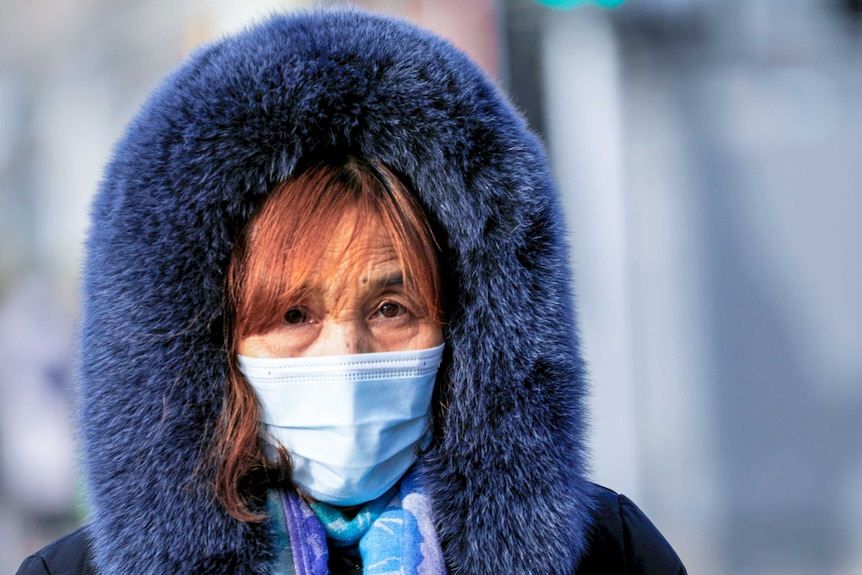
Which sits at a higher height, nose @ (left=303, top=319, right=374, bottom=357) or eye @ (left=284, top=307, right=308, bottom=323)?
eye @ (left=284, top=307, right=308, bottom=323)

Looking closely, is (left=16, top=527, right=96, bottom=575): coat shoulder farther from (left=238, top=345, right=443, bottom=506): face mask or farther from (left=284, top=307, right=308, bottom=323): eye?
Answer: (left=284, top=307, right=308, bottom=323): eye

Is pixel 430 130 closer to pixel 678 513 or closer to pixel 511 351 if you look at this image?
pixel 511 351

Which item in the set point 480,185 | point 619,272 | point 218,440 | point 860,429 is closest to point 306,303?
point 218,440

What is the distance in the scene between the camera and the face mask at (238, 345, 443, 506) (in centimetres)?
161

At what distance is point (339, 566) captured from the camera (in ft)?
5.51

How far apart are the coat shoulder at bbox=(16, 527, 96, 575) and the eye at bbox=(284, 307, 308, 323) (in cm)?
59

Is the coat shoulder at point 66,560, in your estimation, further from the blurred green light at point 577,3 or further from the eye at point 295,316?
the blurred green light at point 577,3

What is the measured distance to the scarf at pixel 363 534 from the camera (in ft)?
5.17

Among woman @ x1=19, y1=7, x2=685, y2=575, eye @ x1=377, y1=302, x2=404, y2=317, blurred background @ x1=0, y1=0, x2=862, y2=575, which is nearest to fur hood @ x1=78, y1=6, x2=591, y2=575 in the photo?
woman @ x1=19, y1=7, x2=685, y2=575

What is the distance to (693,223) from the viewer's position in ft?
14.5

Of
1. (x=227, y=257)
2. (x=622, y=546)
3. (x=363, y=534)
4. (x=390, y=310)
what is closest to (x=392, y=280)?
(x=390, y=310)

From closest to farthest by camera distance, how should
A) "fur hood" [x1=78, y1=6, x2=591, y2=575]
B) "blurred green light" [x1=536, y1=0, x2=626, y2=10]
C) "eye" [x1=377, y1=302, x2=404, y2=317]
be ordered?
"fur hood" [x1=78, y1=6, x2=591, y2=575] → "eye" [x1=377, y1=302, x2=404, y2=317] → "blurred green light" [x1=536, y1=0, x2=626, y2=10]

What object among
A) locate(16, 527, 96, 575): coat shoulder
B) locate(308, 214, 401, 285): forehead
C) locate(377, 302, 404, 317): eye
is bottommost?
locate(16, 527, 96, 575): coat shoulder

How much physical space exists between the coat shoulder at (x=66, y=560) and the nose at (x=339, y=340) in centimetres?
59
